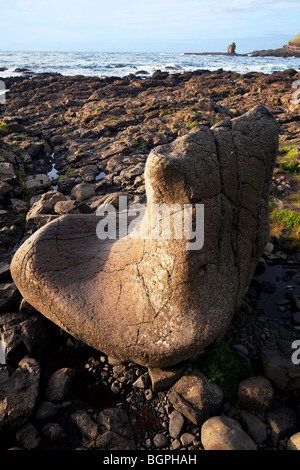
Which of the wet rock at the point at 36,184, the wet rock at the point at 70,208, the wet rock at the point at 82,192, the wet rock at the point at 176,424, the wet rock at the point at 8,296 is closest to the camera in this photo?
the wet rock at the point at 176,424

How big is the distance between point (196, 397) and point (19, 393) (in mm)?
2325

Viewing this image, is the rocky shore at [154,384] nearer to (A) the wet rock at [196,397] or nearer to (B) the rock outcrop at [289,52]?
(A) the wet rock at [196,397]

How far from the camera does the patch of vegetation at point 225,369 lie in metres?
4.30

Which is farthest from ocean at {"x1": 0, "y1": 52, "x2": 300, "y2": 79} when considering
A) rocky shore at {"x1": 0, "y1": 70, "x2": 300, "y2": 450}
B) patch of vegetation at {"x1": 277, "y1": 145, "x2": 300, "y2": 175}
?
rocky shore at {"x1": 0, "y1": 70, "x2": 300, "y2": 450}

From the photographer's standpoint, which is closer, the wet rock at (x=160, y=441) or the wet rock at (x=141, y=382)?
the wet rock at (x=160, y=441)

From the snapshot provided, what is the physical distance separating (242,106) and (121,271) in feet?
76.7

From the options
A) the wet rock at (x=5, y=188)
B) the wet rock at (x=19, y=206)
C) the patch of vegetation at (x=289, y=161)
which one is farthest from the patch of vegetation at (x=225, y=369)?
the patch of vegetation at (x=289, y=161)

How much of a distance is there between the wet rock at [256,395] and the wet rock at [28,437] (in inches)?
104

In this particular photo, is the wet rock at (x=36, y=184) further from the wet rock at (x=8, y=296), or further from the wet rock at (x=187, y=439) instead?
the wet rock at (x=187, y=439)

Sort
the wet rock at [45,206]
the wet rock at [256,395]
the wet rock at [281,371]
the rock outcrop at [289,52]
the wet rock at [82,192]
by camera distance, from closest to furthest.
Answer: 1. the wet rock at [256,395]
2. the wet rock at [281,371]
3. the wet rock at [45,206]
4. the wet rock at [82,192]
5. the rock outcrop at [289,52]

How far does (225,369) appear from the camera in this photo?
450 cm

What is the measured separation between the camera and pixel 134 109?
23406mm

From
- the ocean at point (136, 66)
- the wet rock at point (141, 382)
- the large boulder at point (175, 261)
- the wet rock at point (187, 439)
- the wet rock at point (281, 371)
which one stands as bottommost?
the wet rock at point (187, 439)

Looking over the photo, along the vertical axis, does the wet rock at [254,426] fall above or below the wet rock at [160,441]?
above
